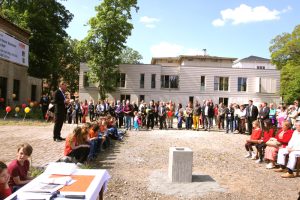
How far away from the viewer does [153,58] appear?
5306cm

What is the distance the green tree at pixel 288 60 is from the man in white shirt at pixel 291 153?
122ft

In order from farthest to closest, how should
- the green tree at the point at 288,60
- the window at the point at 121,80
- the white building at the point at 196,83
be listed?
the green tree at the point at 288,60
the white building at the point at 196,83
the window at the point at 121,80

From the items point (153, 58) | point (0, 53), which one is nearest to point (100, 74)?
point (0, 53)

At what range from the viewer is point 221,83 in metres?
41.4

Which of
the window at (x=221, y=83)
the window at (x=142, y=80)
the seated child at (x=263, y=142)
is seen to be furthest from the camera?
the window at (x=221, y=83)

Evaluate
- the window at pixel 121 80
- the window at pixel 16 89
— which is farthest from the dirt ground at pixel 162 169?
the window at pixel 121 80

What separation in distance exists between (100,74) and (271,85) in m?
21.5

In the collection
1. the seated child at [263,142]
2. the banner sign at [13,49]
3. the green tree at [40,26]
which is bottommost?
the seated child at [263,142]

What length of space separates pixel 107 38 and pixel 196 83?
1250cm

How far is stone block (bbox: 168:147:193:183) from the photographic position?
306 inches

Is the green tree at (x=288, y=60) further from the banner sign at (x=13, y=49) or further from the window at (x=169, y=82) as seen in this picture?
the banner sign at (x=13, y=49)

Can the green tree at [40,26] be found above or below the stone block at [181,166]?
above

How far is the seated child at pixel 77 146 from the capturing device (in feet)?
27.0

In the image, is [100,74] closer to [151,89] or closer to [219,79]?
[151,89]
